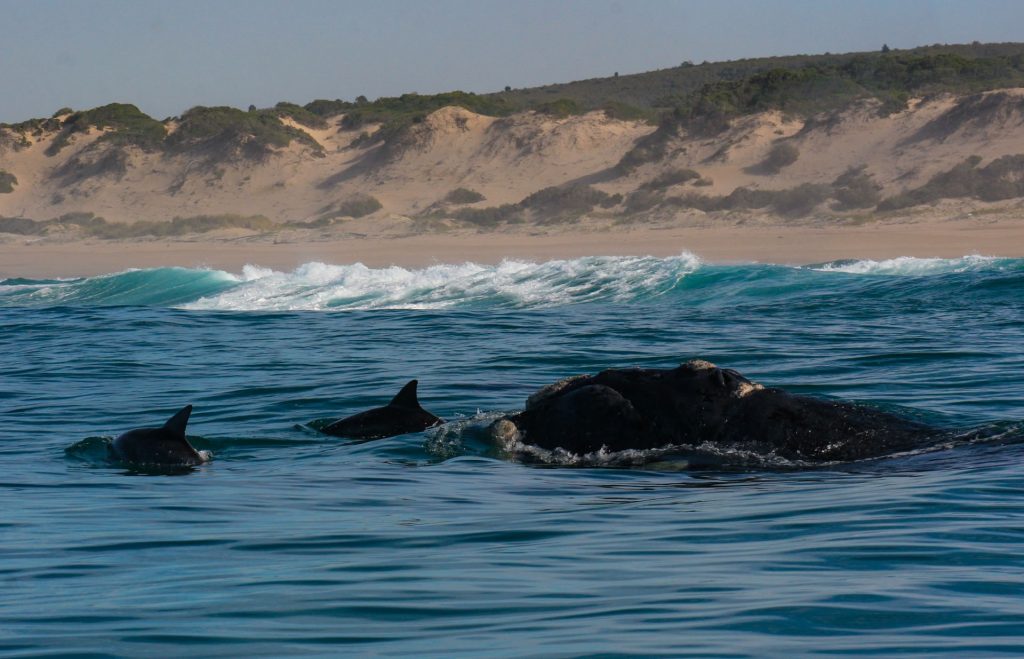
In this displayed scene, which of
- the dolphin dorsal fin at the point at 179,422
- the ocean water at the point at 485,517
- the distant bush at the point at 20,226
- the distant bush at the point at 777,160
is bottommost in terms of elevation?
the ocean water at the point at 485,517

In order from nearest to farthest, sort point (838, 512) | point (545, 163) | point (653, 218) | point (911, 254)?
point (838, 512) → point (911, 254) → point (653, 218) → point (545, 163)

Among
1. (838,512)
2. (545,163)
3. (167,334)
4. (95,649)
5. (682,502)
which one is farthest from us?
(545,163)

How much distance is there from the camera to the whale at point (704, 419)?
820 centimetres

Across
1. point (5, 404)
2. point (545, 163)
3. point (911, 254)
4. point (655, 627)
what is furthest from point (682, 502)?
point (545, 163)

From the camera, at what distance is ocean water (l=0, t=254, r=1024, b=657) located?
4.57 meters

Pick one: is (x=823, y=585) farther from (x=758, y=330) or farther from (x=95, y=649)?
(x=758, y=330)

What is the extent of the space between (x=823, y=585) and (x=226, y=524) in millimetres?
3085

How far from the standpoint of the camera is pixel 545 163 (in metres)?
55.7

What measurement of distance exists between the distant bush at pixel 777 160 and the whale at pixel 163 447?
40299 mm

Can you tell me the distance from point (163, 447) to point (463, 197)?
4345 centimetres

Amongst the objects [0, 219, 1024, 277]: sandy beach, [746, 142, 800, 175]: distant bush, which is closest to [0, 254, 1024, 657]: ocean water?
[0, 219, 1024, 277]: sandy beach

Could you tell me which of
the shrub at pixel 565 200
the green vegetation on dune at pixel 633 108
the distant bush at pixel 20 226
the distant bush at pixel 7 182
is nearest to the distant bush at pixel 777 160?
the green vegetation on dune at pixel 633 108

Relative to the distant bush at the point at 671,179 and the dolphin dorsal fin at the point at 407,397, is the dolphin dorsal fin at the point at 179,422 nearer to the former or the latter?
the dolphin dorsal fin at the point at 407,397

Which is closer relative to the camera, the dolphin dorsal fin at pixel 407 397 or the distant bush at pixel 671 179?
the dolphin dorsal fin at pixel 407 397
